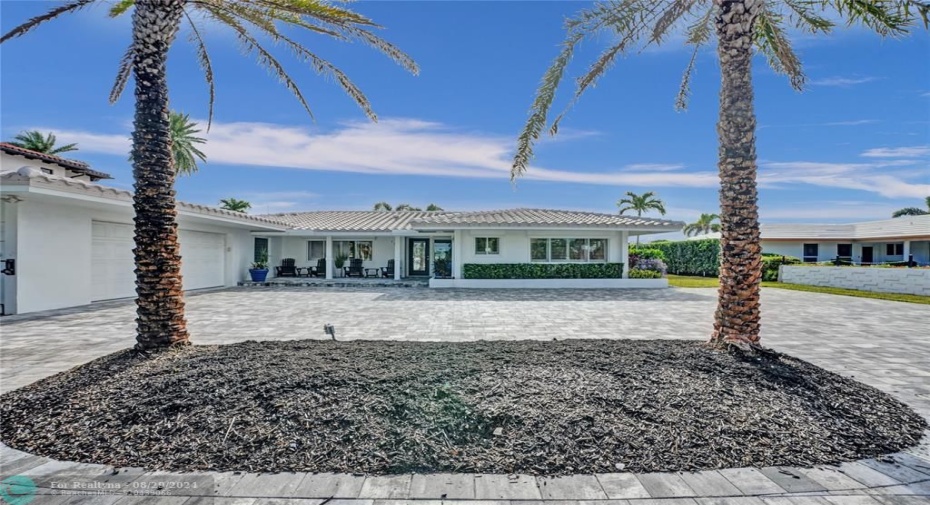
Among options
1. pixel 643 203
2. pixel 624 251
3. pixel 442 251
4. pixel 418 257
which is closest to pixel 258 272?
pixel 418 257

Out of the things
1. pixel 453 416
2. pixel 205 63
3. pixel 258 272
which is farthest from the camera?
pixel 258 272

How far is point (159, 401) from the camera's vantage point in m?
3.78

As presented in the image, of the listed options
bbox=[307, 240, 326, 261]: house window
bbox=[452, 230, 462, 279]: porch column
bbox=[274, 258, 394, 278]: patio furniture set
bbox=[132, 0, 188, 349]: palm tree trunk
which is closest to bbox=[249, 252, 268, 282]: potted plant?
bbox=[274, 258, 394, 278]: patio furniture set

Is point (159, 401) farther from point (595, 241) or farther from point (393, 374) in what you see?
point (595, 241)

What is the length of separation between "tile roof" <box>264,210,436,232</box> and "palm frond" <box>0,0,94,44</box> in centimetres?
1329

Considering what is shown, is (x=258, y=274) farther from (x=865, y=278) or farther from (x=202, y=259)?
(x=865, y=278)

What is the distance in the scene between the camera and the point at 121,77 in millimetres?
8695

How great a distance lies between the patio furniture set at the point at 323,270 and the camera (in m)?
21.2

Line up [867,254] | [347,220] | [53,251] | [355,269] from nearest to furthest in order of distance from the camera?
1. [53,251]
2. [355,269]
3. [347,220]
4. [867,254]

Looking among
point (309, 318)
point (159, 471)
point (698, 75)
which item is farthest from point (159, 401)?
point (698, 75)

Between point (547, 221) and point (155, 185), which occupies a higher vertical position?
point (547, 221)

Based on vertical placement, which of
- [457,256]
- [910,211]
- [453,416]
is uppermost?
[910,211]

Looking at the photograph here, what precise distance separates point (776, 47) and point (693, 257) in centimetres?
2337

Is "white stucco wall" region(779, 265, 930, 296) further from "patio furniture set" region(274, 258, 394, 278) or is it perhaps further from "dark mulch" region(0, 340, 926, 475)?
"patio furniture set" region(274, 258, 394, 278)
